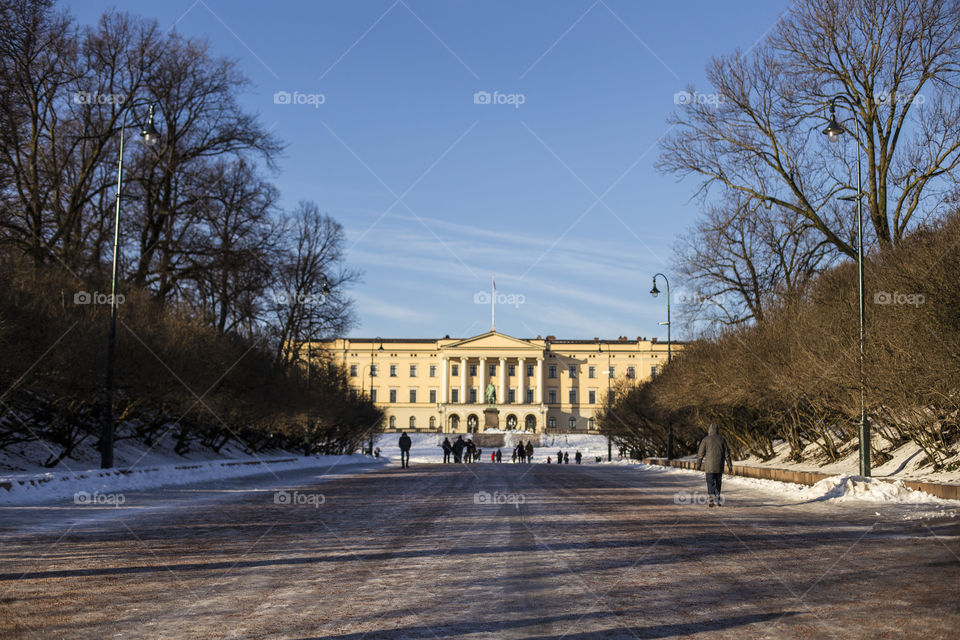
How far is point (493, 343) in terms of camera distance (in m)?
152

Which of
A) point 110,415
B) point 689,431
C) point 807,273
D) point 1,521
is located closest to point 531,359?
point 689,431

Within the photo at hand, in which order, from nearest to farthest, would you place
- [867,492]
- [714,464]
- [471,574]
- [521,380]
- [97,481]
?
[471,574]
[714,464]
[867,492]
[97,481]
[521,380]

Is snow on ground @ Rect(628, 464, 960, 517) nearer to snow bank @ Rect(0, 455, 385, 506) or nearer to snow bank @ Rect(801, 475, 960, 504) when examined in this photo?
snow bank @ Rect(801, 475, 960, 504)

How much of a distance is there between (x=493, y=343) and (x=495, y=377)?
20.2 ft

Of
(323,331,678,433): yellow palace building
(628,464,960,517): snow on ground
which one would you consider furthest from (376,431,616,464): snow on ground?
(628,464,960,517): snow on ground

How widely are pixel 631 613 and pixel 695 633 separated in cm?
79

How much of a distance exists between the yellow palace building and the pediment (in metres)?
0.16

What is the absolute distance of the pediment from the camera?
151 metres

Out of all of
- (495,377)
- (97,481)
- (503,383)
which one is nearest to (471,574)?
(97,481)

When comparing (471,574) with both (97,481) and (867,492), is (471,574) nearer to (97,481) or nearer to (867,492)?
(867,492)

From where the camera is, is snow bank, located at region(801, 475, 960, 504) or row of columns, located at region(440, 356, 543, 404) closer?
snow bank, located at region(801, 475, 960, 504)

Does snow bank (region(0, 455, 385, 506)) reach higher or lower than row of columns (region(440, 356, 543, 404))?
lower

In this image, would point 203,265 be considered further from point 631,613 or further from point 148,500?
point 631,613

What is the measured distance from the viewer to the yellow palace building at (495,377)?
5891 inches
